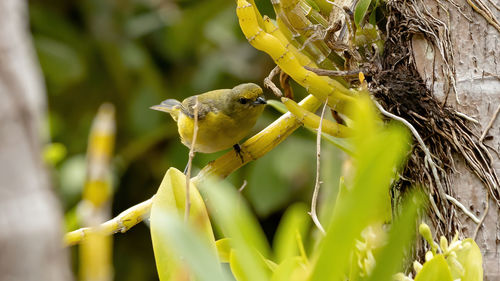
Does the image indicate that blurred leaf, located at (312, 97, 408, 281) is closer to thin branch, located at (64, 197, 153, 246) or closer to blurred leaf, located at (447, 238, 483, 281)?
blurred leaf, located at (447, 238, 483, 281)

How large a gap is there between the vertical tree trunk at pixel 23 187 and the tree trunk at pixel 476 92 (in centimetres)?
82

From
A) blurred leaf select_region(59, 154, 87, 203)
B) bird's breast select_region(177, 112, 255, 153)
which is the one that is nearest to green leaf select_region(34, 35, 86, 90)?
blurred leaf select_region(59, 154, 87, 203)

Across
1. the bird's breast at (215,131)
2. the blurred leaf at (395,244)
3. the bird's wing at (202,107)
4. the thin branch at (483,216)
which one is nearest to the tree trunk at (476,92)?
the thin branch at (483,216)

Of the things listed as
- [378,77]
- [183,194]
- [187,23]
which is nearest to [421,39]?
[378,77]

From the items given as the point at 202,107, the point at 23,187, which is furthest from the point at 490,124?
the point at 202,107

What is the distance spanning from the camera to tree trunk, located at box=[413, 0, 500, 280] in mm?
1051

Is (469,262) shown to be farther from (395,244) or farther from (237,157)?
(237,157)

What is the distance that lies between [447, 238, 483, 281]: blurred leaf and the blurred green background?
79.9 inches

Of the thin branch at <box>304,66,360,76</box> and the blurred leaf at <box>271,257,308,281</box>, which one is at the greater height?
the thin branch at <box>304,66,360,76</box>

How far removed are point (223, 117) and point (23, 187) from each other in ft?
5.73

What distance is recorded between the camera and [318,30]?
3.85 ft

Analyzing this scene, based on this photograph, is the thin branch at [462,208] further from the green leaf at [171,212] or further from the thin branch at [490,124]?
the green leaf at [171,212]

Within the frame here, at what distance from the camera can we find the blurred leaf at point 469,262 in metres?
0.89

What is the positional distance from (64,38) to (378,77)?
265 centimetres
